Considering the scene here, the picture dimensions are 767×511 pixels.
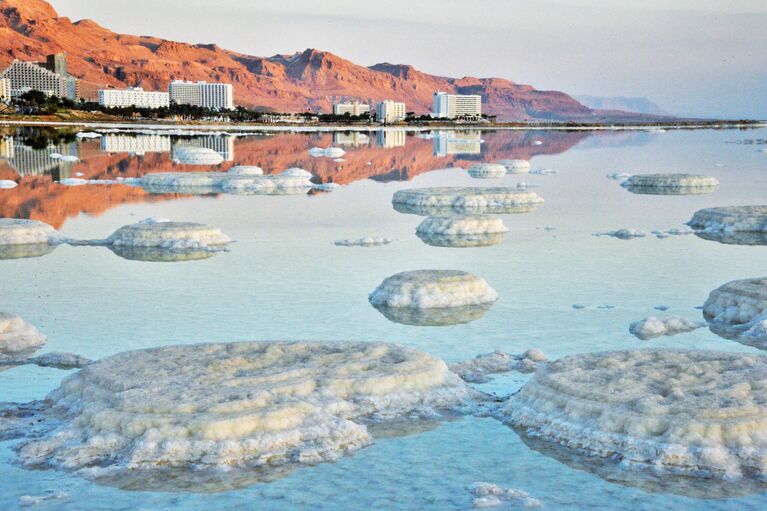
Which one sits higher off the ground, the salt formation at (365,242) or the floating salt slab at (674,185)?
the floating salt slab at (674,185)

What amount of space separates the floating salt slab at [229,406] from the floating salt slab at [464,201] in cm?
2104

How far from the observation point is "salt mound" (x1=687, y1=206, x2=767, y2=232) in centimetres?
2862

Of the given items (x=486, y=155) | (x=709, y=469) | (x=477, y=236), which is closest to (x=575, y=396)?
(x=709, y=469)

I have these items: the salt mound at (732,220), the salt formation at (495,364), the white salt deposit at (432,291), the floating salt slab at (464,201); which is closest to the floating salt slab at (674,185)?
the floating salt slab at (464,201)

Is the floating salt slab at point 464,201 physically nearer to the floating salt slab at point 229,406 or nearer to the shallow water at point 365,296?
the shallow water at point 365,296

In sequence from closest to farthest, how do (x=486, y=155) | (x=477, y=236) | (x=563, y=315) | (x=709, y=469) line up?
(x=709, y=469) < (x=563, y=315) < (x=477, y=236) < (x=486, y=155)

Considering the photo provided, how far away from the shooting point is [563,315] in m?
16.8

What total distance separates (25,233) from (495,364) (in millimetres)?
15788

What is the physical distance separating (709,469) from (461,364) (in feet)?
14.7

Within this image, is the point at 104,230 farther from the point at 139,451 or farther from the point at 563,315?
the point at 139,451

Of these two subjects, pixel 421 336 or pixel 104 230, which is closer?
pixel 421 336

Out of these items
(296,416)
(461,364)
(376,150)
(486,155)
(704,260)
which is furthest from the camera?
(376,150)

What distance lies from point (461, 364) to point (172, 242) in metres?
12.5

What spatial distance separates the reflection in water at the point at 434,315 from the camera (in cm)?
1609
